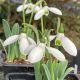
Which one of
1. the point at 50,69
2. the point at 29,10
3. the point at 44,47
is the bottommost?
the point at 50,69

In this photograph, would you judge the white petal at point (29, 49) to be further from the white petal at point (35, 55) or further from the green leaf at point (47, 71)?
the green leaf at point (47, 71)

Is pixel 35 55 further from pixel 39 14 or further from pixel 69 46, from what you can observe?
pixel 39 14

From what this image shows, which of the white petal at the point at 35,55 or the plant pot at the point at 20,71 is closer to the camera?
the white petal at the point at 35,55

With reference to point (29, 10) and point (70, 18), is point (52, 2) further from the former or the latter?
point (29, 10)

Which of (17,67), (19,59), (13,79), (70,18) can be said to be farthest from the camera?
(70,18)

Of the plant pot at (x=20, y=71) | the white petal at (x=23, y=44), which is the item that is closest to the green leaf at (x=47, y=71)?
the white petal at (x=23, y=44)

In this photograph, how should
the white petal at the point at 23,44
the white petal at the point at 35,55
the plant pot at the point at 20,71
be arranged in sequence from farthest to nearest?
1. the plant pot at the point at 20,71
2. the white petal at the point at 23,44
3. the white petal at the point at 35,55

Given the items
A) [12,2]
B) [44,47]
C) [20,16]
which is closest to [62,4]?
[20,16]
